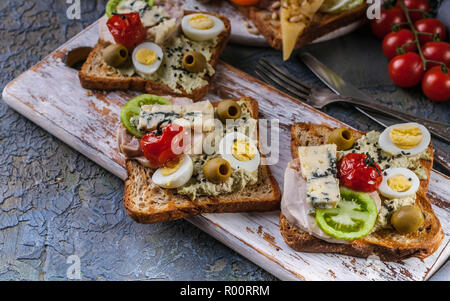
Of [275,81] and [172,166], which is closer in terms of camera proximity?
[172,166]

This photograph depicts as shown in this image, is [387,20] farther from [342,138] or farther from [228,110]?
[228,110]

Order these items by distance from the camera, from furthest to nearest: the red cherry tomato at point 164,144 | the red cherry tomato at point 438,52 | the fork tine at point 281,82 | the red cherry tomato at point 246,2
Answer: the red cherry tomato at point 246,2 < the red cherry tomato at point 438,52 < the fork tine at point 281,82 < the red cherry tomato at point 164,144

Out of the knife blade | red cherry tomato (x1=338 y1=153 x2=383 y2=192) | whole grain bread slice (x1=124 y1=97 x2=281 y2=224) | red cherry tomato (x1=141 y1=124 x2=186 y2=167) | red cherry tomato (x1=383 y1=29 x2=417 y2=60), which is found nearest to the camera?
red cherry tomato (x1=338 y1=153 x2=383 y2=192)

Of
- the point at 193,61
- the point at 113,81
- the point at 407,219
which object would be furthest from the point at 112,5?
the point at 407,219

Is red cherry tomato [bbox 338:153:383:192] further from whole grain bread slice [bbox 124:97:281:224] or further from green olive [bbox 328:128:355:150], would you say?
whole grain bread slice [bbox 124:97:281:224]

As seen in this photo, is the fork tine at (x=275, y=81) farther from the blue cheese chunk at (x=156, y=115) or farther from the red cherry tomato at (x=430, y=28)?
the red cherry tomato at (x=430, y=28)

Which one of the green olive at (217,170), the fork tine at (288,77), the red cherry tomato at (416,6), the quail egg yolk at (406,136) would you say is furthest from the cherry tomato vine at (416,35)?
the green olive at (217,170)

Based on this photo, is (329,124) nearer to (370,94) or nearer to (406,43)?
(370,94)

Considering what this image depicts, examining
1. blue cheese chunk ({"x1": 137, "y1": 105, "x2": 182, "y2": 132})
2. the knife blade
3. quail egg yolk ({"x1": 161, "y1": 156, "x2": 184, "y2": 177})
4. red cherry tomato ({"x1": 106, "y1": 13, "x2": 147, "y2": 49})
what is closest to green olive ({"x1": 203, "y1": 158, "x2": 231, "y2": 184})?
quail egg yolk ({"x1": 161, "y1": 156, "x2": 184, "y2": 177})
